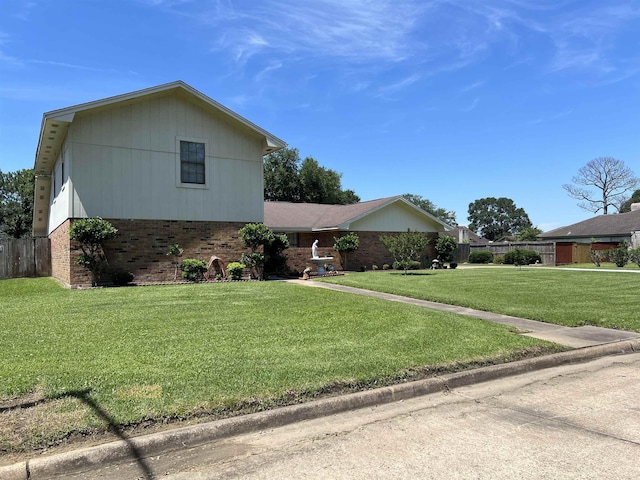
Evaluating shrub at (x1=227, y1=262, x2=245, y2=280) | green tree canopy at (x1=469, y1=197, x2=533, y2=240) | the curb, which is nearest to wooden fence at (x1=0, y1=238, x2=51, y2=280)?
shrub at (x1=227, y1=262, x2=245, y2=280)

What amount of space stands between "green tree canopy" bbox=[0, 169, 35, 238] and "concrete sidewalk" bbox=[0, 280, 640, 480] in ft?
174

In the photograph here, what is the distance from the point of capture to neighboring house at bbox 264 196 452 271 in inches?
1014

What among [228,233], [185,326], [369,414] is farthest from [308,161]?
[369,414]

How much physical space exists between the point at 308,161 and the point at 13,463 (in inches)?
1806

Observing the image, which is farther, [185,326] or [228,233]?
[228,233]

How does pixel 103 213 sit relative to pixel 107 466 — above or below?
above

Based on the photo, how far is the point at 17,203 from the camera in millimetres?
52625

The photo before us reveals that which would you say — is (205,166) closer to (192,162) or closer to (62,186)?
(192,162)

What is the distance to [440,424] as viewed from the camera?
4.35 metres

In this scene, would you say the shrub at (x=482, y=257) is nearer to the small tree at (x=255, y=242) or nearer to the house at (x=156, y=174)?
the small tree at (x=255, y=242)

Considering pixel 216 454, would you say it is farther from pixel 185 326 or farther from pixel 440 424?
pixel 185 326

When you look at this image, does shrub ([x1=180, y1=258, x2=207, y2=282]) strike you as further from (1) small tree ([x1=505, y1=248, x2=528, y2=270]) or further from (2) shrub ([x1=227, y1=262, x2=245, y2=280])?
(1) small tree ([x1=505, y1=248, x2=528, y2=270])

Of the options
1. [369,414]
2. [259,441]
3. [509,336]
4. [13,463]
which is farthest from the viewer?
[509,336]

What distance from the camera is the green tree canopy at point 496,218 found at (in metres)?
133
